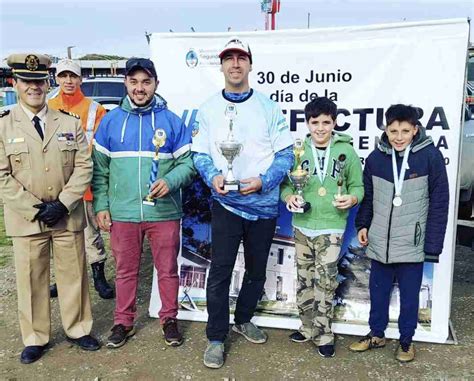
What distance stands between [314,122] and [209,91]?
1.06 meters

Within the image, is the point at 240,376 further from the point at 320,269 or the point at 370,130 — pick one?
the point at 370,130

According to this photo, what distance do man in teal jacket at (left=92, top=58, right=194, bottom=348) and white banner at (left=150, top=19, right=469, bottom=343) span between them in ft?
1.78

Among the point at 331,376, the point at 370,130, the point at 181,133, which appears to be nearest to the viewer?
the point at 331,376

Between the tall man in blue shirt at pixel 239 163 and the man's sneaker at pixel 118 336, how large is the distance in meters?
0.66

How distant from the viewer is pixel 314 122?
3.31m

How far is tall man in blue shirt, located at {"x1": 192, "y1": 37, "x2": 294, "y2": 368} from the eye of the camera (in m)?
3.25

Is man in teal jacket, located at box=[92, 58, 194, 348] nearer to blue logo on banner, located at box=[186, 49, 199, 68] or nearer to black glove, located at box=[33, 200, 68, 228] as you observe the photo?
black glove, located at box=[33, 200, 68, 228]

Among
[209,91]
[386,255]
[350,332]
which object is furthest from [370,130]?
[350,332]

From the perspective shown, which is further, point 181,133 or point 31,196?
point 181,133

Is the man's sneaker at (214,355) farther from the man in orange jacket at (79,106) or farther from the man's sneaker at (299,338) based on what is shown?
the man in orange jacket at (79,106)

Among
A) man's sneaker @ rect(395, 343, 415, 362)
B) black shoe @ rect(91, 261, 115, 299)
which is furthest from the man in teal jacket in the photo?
man's sneaker @ rect(395, 343, 415, 362)

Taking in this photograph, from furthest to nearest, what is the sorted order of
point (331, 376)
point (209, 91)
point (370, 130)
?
1. point (209, 91)
2. point (370, 130)
3. point (331, 376)

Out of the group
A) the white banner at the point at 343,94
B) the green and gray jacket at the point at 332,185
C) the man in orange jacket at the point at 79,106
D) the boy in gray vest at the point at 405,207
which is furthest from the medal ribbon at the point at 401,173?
the man in orange jacket at the point at 79,106

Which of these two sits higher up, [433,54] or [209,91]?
[433,54]
